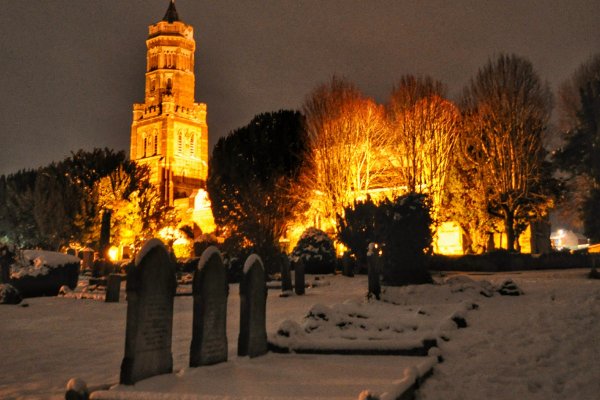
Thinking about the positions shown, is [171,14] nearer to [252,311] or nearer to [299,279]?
[299,279]

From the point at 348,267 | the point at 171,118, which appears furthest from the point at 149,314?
the point at 171,118

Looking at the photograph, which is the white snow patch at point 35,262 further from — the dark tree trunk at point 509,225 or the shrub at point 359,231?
the dark tree trunk at point 509,225

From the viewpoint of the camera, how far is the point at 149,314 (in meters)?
6.27

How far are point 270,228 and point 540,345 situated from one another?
24.5 meters

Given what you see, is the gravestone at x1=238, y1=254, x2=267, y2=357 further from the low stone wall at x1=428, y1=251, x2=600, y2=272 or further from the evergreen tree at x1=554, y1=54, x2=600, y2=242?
the evergreen tree at x1=554, y1=54, x2=600, y2=242

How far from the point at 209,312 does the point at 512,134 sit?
1095 inches

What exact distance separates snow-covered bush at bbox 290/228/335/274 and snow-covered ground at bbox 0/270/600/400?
14.6m

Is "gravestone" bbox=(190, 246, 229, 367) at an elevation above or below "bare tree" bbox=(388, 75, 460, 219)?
below

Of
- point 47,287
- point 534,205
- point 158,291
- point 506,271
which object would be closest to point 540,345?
point 158,291

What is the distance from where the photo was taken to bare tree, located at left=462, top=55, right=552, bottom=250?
30.7m

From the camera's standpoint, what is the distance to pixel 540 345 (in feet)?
25.2

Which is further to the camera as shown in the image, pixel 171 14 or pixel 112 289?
pixel 171 14

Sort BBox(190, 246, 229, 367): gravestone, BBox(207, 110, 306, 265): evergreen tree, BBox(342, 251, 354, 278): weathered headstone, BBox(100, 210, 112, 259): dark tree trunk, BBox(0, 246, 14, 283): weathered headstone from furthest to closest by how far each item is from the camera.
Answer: BBox(207, 110, 306, 265): evergreen tree < BBox(100, 210, 112, 259): dark tree trunk < BBox(342, 251, 354, 278): weathered headstone < BBox(0, 246, 14, 283): weathered headstone < BBox(190, 246, 229, 367): gravestone

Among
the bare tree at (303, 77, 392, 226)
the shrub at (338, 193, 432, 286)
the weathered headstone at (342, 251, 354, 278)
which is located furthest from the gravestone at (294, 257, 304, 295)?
the bare tree at (303, 77, 392, 226)
